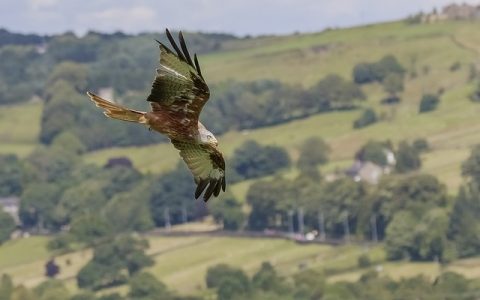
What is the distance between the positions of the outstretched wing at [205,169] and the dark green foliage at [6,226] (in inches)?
6114

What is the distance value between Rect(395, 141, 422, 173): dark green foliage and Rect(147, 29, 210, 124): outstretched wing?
166m

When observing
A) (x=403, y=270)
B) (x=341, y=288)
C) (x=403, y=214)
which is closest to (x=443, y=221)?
(x=403, y=214)

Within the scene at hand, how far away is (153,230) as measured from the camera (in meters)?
184

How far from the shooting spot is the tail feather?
2180 cm

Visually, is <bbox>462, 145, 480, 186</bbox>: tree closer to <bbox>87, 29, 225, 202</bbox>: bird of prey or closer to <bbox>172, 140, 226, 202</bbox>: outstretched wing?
<bbox>172, 140, 226, 202</bbox>: outstretched wing

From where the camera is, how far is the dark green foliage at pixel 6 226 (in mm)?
180125

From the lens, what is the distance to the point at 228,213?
168 meters

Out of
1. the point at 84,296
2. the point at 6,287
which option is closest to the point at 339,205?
the point at 84,296

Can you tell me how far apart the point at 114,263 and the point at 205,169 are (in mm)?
137623

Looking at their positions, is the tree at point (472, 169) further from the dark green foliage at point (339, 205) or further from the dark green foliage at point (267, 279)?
the dark green foliage at point (267, 279)

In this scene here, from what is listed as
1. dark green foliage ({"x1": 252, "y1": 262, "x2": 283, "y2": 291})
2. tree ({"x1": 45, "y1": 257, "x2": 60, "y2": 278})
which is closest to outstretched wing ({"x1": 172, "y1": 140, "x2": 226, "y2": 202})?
dark green foliage ({"x1": 252, "y1": 262, "x2": 283, "y2": 291})

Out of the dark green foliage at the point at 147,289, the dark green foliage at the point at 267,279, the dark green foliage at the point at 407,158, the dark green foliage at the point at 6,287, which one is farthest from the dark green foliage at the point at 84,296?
the dark green foliage at the point at 407,158

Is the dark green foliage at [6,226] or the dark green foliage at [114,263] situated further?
the dark green foliage at [6,226]

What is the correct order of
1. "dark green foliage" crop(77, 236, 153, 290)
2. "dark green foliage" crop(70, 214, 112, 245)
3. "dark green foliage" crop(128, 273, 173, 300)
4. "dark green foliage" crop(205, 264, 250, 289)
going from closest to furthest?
"dark green foliage" crop(205, 264, 250, 289) < "dark green foliage" crop(128, 273, 173, 300) < "dark green foliage" crop(77, 236, 153, 290) < "dark green foliage" crop(70, 214, 112, 245)
